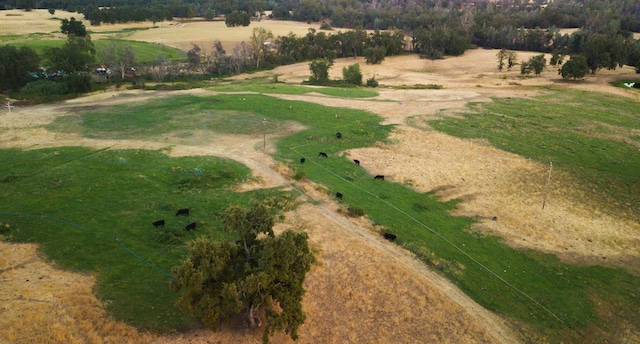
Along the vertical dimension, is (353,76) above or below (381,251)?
above

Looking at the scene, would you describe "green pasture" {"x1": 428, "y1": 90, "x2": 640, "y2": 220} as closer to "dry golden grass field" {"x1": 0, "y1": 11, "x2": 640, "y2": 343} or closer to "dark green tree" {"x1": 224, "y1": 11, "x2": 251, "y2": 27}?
"dry golden grass field" {"x1": 0, "y1": 11, "x2": 640, "y2": 343}

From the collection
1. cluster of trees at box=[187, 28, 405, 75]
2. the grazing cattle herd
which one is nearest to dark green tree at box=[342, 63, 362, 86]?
cluster of trees at box=[187, 28, 405, 75]

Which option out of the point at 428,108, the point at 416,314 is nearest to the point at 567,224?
the point at 416,314

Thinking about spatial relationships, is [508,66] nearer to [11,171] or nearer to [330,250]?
[330,250]

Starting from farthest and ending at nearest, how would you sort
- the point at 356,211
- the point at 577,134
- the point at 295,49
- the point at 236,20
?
the point at 236,20
the point at 295,49
the point at 577,134
the point at 356,211

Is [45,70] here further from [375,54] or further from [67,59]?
[375,54]

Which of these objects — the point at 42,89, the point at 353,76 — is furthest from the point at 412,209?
the point at 42,89
